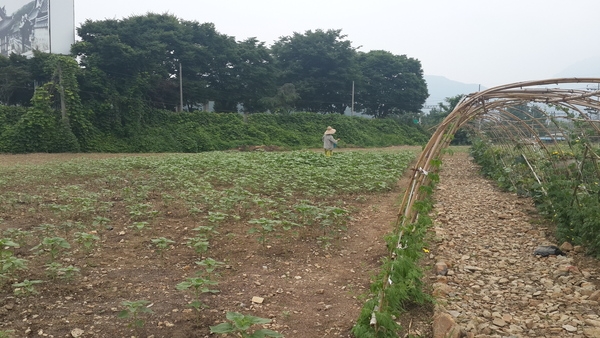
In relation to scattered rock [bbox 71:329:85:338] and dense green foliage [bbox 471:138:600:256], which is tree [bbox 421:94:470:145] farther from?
scattered rock [bbox 71:329:85:338]

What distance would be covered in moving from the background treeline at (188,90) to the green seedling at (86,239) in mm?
14699

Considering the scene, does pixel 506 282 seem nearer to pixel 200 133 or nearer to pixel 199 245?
pixel 199 245

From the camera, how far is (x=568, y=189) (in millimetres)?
6012

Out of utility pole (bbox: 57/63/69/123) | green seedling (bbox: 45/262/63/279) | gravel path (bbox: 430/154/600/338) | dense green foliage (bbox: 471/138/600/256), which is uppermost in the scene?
utility pole (bbox: 57/63/69/123)

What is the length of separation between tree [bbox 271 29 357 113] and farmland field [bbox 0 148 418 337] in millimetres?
25102

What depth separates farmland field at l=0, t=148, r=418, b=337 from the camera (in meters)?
3.30

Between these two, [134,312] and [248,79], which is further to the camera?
[248,79]

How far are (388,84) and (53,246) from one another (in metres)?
35.8

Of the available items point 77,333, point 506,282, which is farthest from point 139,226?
point 506,282

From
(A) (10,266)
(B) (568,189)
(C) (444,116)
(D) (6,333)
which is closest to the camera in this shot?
(D) (6,333)

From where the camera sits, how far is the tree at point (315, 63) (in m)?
33.2

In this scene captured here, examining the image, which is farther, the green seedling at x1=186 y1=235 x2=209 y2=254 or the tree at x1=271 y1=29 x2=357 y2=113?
the tree at x1=271 y1=29 x2=357 y2=113

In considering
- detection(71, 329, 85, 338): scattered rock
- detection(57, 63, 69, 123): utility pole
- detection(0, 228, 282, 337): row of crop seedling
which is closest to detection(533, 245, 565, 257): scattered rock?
detection(0, 228, 282, 337): row of crop seedling


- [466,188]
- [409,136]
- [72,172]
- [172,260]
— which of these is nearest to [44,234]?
[172,260]
